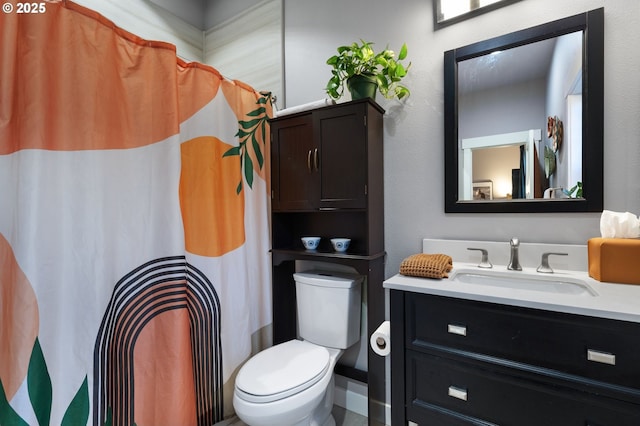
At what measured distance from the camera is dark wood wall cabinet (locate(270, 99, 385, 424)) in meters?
1.46

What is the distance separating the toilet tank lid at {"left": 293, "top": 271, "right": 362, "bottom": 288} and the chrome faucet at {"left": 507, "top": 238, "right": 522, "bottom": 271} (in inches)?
28.8

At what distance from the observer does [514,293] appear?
0.95 m

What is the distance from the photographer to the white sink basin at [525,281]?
3.55 feet

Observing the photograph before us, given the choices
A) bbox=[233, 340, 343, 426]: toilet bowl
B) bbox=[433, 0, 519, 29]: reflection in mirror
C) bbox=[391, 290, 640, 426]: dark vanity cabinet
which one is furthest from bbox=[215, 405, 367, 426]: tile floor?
bbox=[433, 0, 519, 29]: reflection in mirror

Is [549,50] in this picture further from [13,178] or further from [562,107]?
[13,178]

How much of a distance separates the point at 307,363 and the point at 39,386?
1.04 metres

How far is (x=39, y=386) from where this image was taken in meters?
1.07

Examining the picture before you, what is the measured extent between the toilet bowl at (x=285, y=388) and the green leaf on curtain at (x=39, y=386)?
2.25ft

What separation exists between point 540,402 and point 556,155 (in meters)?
0.96

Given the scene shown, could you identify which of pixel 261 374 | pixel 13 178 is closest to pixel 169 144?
pixel 13 178

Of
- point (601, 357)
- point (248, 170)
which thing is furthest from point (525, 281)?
point (248, 170)

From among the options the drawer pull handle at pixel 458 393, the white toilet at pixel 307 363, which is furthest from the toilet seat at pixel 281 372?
the drawer pull handle at pixel 458 393

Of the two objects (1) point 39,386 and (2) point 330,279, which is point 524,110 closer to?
(2) point 330,279

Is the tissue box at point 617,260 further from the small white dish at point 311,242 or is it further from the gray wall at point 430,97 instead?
the small white dish at point 311,242
